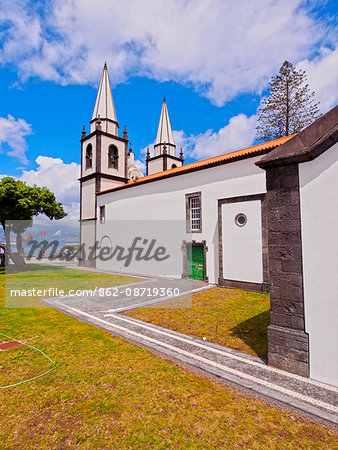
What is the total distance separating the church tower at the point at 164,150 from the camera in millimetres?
31391

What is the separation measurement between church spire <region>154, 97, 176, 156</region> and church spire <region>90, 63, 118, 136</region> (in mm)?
7200

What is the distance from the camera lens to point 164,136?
3250cm

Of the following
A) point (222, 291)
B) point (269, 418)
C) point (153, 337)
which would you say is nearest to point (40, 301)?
point (153, 337)

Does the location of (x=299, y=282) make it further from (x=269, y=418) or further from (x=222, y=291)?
(x=222, y=291)

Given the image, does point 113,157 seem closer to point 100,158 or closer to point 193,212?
point 100,158

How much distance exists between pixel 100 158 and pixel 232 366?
79.3 feet

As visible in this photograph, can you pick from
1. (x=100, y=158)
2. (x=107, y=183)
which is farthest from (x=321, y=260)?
(x=100, y=158)

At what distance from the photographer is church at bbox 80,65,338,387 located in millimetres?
4414

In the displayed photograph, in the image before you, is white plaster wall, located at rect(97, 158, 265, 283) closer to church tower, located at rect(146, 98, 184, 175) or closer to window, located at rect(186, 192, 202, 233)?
window, located at rect(186, 192, 202, 233)

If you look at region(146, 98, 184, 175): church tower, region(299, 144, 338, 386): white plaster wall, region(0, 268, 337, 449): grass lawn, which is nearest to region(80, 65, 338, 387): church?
region(299, 144, 338, 386): white plaster wall

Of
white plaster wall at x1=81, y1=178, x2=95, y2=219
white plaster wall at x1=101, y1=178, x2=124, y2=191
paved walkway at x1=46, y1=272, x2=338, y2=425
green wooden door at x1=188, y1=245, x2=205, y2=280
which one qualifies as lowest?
paved walkway at x1=46, y1=272, x2=338, y2=425

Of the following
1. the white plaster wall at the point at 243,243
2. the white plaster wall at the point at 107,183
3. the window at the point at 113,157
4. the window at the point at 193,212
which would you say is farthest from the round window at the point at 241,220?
the window at the point at 113,157

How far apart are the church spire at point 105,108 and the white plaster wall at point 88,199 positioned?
6117 millimetres

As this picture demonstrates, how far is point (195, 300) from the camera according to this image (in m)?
10.5
